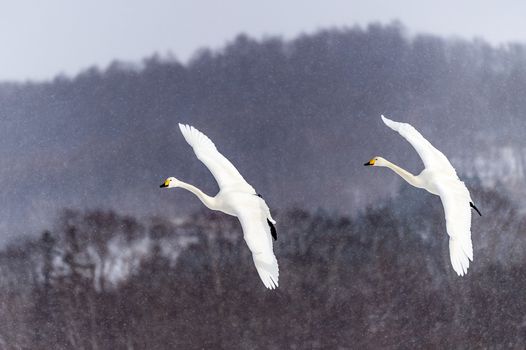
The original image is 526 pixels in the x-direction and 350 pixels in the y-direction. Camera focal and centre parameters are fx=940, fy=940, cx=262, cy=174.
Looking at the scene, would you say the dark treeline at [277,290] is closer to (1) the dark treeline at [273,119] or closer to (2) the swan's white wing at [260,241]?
(1) the dark treeline at [273,119]

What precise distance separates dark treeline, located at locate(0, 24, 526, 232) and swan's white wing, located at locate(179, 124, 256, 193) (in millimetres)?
2374

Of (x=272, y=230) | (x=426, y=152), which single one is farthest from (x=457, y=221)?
(x=272, y=230)

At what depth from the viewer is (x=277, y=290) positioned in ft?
37.1

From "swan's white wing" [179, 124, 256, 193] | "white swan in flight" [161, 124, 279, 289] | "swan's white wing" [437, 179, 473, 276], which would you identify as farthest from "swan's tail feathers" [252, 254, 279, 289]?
"swan's white wing" [437, 179, 473, 276]

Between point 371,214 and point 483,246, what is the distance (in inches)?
59.8

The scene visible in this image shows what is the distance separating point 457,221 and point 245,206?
1.84 meters

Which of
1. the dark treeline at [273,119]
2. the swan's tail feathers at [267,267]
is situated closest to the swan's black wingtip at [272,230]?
the swan's tail feathers at [267,267]

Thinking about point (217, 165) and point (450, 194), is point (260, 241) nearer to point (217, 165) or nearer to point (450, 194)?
point (217, 165)

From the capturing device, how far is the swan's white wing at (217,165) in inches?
328

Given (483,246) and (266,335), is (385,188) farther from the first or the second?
(266,335)

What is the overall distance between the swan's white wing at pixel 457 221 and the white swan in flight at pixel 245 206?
152 cm

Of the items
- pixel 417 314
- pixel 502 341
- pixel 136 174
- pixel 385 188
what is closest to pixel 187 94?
pixel 136 174

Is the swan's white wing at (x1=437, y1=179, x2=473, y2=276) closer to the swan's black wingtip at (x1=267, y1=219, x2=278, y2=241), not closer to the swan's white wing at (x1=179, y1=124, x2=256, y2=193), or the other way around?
the swan's black wingtip at (x1=267, y1=219, x2=278, y2=241)

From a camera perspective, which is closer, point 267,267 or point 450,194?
point 267,267
